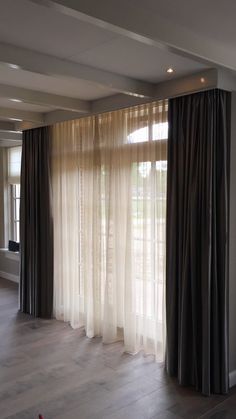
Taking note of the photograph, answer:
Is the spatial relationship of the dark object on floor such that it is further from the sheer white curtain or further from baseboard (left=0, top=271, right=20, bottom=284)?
the sheer white curtain

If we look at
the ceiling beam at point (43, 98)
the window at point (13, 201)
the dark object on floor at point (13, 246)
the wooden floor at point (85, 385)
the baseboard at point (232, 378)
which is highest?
the ceiling beam at point (43, 98)

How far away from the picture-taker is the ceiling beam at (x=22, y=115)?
15.2 ft

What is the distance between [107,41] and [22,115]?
2.57 m

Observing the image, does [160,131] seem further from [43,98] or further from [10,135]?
[10,135]

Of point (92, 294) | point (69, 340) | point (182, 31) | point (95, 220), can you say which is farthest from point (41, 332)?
point (182, 31)

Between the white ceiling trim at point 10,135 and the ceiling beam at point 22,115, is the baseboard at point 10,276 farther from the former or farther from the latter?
the ceiling beam at point 22,115

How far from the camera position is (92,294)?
453 centimetres

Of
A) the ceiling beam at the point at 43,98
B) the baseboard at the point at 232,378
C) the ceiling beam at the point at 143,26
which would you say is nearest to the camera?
the ceiling beam at the point at 143,26

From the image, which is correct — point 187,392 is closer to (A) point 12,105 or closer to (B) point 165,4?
(B) point 165,4

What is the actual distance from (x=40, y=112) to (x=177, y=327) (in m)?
3.12

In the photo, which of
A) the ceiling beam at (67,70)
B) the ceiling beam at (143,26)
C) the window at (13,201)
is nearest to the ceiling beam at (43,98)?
the ceiling beam at (67,70)

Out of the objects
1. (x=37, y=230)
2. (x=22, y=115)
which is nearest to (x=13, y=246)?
(x=37, y=230)

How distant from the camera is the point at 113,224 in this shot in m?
4.27

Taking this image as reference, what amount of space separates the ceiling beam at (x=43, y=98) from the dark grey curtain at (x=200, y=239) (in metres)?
1.21
